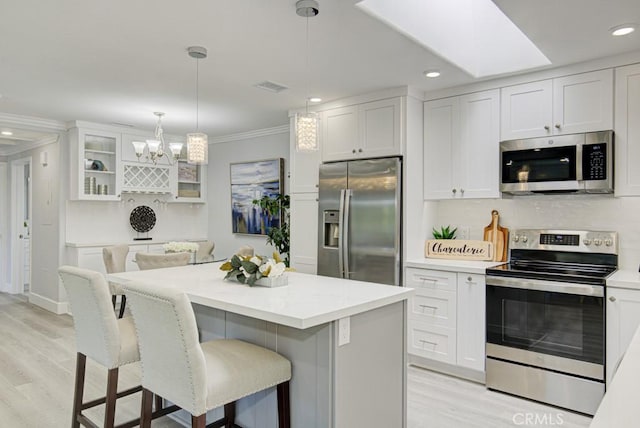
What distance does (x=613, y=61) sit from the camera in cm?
303

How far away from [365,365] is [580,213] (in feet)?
7.97

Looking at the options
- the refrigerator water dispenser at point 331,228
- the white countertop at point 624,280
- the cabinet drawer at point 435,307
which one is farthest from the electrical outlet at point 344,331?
the refrigerator water dispenser at point 331,228

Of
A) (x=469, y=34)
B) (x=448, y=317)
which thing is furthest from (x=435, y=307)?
(x=469, y=34)

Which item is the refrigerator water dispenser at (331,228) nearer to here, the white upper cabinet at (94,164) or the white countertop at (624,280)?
the white countertop at (624,280)

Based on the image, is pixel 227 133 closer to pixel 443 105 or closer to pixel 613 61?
pixel 443 105

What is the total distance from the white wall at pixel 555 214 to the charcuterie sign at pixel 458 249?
0.14 meters

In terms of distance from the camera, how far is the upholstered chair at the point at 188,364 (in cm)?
170

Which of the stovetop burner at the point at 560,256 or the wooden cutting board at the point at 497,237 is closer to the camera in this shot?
the stovetop burner at the point at 560,256

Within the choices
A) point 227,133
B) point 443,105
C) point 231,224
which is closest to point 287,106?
point 443,105

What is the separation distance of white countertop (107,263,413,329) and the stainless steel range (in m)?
1.32

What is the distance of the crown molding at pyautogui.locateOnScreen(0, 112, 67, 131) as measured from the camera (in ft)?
16.5

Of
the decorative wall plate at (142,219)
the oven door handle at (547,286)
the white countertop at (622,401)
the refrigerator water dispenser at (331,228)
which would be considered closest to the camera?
the white countertop at (622,401)

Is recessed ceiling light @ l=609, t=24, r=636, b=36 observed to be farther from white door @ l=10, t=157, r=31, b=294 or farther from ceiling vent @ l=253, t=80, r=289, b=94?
white door @ l=10, t=157, r=31, b=294

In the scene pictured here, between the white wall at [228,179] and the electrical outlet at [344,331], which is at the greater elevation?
the white wall at [228,179]
